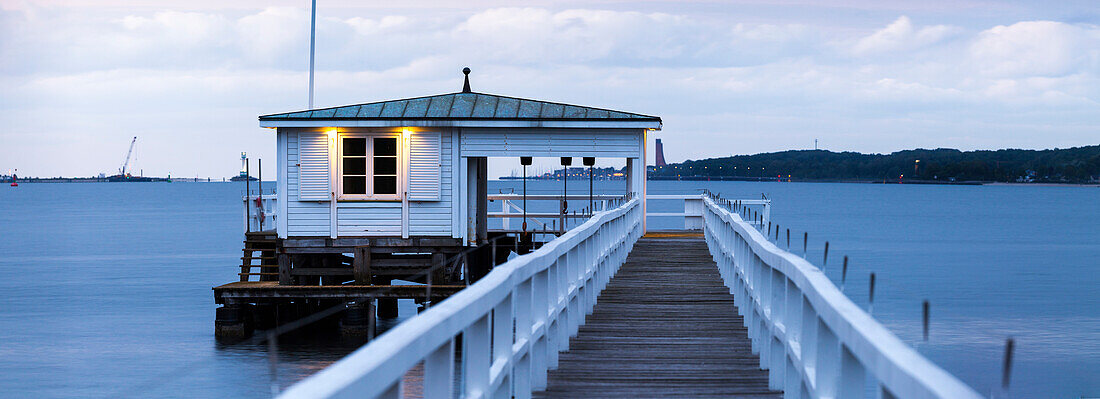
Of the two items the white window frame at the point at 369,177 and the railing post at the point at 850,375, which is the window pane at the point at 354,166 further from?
the railing post at the point at 850,375

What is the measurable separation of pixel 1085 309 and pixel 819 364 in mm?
43268

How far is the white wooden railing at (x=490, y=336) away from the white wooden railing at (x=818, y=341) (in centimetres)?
136

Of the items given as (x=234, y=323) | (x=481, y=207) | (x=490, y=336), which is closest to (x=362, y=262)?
(x=481, y=207)

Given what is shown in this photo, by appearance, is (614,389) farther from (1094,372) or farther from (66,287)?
(66,287)

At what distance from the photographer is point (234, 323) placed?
87.3 ft

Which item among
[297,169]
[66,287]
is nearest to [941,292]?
[297,169]

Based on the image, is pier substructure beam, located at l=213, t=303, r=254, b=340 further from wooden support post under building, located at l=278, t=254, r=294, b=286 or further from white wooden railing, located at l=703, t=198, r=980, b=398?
white wooden railing, located at l=703, t=198, r=980, b=398

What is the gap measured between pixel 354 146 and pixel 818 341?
18.3m

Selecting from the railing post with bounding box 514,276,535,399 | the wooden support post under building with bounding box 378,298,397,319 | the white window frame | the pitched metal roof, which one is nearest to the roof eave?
the pitched metal roof

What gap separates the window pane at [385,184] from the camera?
22828 mm

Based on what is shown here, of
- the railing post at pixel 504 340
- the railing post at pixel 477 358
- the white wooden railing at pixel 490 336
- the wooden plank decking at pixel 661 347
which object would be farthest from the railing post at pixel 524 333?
the railing post at pixel 477 358

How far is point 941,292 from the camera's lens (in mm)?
49562

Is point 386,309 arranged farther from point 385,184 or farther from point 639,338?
point 639,338

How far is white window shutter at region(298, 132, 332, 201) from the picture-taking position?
22.7 meters
